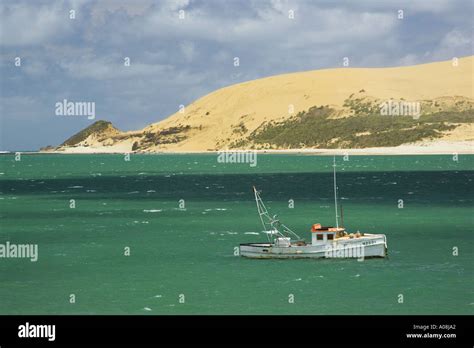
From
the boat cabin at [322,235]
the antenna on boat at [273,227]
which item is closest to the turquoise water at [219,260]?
the antenna on boat at [273,227]

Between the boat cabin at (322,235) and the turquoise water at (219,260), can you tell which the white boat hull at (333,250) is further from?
the turquoise water at (219,260)

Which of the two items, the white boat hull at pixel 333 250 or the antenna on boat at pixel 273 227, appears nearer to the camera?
the white boat hull at pixel 333 250

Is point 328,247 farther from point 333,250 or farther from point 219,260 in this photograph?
point 219,260

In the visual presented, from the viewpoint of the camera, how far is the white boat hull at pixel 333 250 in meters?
49.1

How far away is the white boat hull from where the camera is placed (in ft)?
161

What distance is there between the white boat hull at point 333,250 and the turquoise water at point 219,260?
74 centimetres

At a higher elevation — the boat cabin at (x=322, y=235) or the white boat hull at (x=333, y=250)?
the boat cabin at (x=322, y=235)

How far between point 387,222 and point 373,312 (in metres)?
32.7

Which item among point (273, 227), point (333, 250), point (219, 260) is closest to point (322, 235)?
point (333, 250)

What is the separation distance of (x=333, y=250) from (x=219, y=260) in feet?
22.3
